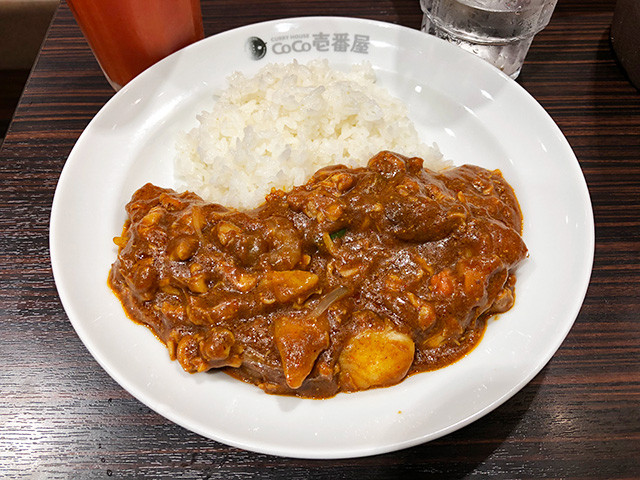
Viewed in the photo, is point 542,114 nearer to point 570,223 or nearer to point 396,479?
point 570,223

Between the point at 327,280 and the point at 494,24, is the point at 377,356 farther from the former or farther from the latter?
the point at 494,24

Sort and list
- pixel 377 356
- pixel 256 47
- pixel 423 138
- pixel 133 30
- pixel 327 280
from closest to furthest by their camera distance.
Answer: pixel 377 356 → pixel 327 280 → pixel 133 30 → pixel 423 138 → pixel 256 47

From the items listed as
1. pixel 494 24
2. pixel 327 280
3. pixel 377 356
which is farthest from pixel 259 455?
pixel 494 24

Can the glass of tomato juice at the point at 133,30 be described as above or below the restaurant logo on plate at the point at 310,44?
above

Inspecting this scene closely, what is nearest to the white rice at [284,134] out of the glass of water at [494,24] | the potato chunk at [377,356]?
the glass of water at [494,24]

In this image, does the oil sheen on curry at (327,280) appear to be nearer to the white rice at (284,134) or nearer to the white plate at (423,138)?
the white plate at (423,138)

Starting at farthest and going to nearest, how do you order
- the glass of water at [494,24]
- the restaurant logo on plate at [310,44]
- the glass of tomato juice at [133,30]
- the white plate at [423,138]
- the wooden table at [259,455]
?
the restaurant logo on plate at [310,44] → the glass of water at [494,24] → the glass of tomato juice at [133,30] → the wooden table at [259,455] → the white plate at [423,138]
